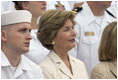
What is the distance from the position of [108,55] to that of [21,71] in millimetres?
909

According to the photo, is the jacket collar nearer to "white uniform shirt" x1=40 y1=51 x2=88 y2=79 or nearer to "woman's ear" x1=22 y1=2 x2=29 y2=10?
"white uniform shirt" x1=40 y1=51 x2=88 y2=79

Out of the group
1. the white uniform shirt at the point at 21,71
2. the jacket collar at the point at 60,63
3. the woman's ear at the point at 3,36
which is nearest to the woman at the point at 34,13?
the jacket collar at the point at 60,63

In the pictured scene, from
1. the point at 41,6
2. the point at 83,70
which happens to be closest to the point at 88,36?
the point at 41,6

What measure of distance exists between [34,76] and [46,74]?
16 cm

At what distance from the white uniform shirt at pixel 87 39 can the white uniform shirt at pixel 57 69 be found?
0.90 meters

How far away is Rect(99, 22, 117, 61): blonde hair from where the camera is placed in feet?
11.5

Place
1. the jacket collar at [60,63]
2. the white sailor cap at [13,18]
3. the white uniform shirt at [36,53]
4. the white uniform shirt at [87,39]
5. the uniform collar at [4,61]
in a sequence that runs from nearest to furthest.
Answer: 1. the uniform collar at [4,61]
2. the white sailor cap at [13,18]
3. the jacket collar at [60,63]
4. the white uniform shirt at [36,53]
5. the white uniform shirt at [87,39]

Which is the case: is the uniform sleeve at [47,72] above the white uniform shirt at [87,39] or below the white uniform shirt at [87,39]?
above

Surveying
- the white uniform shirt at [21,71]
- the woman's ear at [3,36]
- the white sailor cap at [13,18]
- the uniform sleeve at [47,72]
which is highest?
the white sailor cap at [13,18]

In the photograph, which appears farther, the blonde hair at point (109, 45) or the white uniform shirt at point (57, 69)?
the blonde hair at point (109, 45)

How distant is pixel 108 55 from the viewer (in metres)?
3.52

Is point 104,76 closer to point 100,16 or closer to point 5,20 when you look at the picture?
point 5,20

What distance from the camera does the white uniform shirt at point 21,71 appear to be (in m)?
3.05

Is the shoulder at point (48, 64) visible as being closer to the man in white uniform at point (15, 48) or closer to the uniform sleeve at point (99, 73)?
the man in white uniform at point (15, 48)
